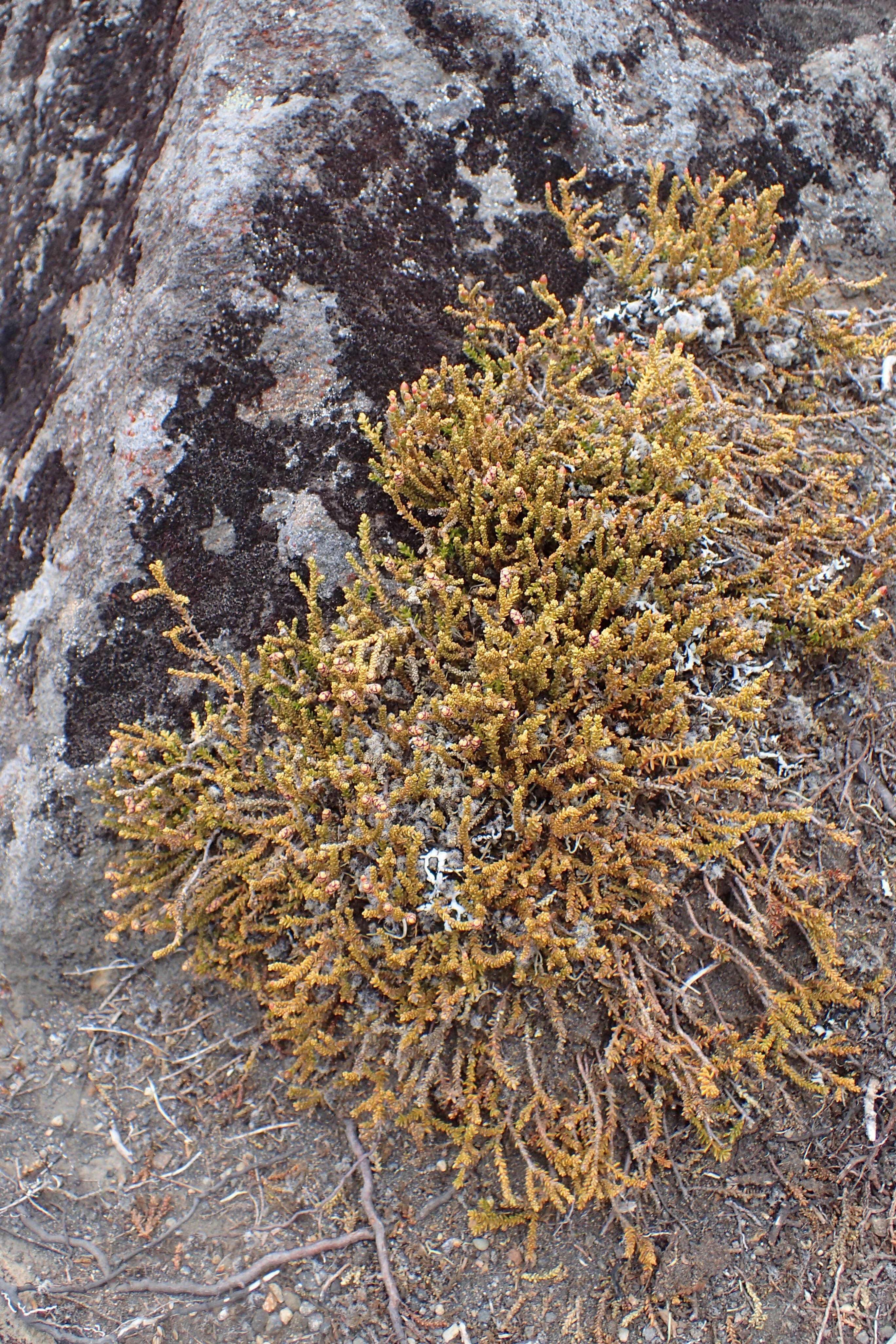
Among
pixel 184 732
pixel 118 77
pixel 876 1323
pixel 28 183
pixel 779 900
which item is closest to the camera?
pixel 876 1323

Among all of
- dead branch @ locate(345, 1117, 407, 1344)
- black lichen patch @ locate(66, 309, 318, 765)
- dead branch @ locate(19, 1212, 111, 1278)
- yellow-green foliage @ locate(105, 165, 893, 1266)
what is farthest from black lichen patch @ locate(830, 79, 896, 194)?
dead branch @ locate(19, 1212, 111, 1278)

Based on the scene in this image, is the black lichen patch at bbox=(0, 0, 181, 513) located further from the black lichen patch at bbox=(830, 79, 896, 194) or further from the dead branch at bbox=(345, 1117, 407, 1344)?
the dead branch at bbox=(345, 1117, 407, 1344)

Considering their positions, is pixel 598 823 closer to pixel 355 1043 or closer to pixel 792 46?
pixel 355 1043

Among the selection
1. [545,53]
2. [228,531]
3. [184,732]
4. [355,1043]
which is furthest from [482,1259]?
[545,53]

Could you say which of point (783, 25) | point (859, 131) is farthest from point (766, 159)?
point (783, 25)

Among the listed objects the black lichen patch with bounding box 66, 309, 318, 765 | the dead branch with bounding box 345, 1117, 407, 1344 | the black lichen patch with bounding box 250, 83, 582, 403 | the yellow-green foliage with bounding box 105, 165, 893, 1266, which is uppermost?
the black lichen patch with bounding box 250, 83, 582, 403

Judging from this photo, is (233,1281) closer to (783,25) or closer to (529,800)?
(529,800)

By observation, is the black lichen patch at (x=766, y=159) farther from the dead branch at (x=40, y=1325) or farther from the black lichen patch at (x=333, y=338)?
the dead branch at (x=40, y=1325)
